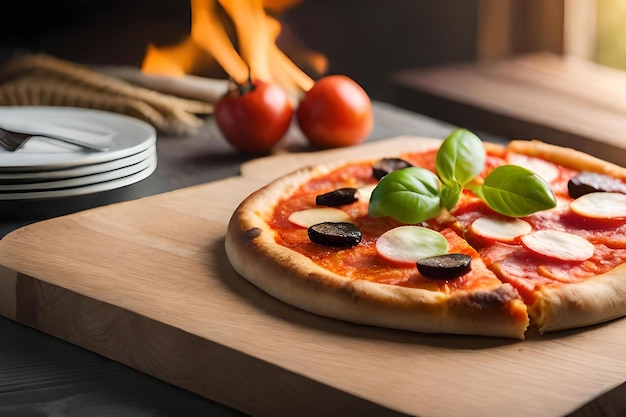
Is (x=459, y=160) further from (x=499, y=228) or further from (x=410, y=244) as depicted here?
(x=410, y=244)

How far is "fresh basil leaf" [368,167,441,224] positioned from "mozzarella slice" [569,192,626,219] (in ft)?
1.21

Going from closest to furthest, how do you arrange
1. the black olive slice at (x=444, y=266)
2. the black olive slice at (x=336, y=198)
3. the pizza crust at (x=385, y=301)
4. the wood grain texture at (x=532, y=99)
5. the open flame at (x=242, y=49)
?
1. the pizza crust at (x=385, y=301)
2. the black olive slice at (x=444, y=266)
3. the black olive slice at (x=336, y=198)
4. the wood grain texture at (x=532, y=99)
5. the open flame at (x=242, y=49)

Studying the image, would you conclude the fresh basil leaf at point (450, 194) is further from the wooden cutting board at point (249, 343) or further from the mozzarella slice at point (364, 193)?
the wooden cutting board at point (249, 343)

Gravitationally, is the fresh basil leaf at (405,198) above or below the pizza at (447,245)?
above

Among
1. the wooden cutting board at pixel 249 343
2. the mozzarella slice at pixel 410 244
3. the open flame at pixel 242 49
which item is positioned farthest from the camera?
the open flame at pixel 242 49

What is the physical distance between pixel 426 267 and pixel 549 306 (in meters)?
0.26

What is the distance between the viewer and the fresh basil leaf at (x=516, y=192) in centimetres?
231

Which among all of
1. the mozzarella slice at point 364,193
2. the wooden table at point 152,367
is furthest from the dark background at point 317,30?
the wooden table at point 152,367

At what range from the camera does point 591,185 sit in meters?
2.58

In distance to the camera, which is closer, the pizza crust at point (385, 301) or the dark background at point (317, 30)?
the pizza crust at point (385, 301)

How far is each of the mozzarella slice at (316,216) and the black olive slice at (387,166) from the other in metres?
0.35

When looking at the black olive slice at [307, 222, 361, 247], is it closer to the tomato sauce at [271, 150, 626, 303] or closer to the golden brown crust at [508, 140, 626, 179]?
Result: the tomato sauce at [271, 150, 626, 303]

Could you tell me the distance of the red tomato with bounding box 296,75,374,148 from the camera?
11.3 feet

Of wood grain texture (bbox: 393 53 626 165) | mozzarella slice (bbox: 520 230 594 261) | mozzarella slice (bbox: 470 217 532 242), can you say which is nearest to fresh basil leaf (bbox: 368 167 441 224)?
mozzarella slice (bbox: 470 217 532 242)
